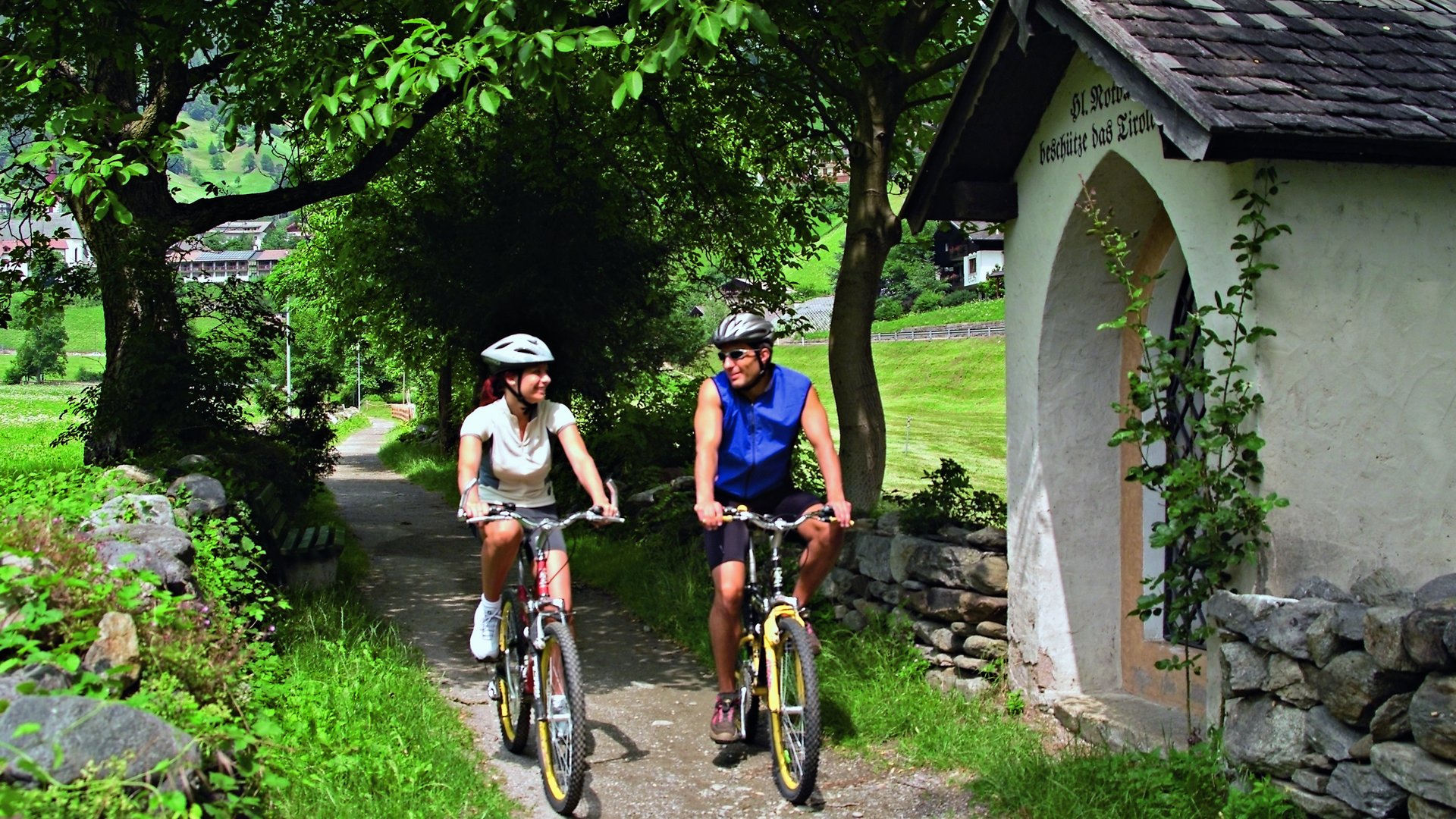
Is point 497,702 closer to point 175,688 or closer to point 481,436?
point 481,436

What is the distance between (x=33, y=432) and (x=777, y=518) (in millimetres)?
31676

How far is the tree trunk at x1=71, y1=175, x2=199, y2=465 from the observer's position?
10711 millimetres

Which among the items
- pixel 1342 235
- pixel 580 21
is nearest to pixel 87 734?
pixel 1342 235

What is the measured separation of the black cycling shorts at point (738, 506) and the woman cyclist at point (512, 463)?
53cm

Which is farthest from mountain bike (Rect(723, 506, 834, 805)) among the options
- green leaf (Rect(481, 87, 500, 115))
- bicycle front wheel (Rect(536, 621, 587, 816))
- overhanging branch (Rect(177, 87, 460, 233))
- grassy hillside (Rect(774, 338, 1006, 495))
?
grassy hillside (Rect(774, 338, 1006, 495))

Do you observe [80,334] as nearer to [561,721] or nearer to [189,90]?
[189,90]

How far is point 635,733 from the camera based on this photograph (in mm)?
6840

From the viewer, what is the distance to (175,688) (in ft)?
16.6

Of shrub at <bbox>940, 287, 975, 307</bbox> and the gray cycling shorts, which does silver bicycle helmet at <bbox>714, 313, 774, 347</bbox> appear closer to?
the gray cycling shorts

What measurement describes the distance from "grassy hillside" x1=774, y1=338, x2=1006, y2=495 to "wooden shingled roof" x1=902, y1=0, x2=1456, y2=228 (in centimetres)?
1576

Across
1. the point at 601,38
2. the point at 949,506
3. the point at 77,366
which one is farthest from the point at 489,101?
the point at 77,366

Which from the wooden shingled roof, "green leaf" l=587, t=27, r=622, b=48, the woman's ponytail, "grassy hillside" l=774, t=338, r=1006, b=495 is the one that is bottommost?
"grassy hillside" l=774, t=338, r=1006, b=495

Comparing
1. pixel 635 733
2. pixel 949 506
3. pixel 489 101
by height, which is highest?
pixel 489 101

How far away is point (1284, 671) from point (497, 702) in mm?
3481
